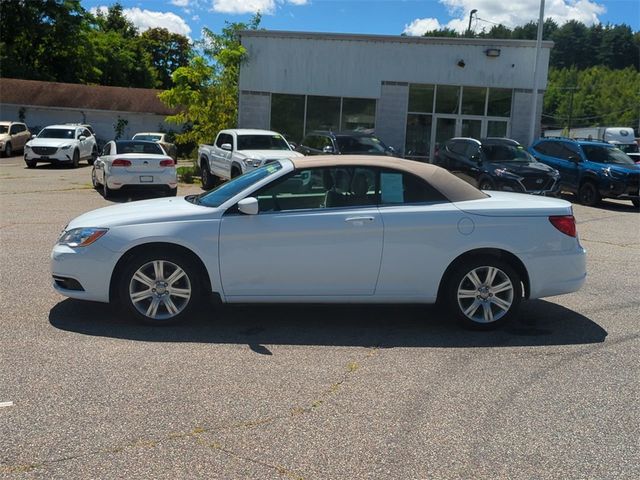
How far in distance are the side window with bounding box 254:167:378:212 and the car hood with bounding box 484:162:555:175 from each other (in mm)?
11769

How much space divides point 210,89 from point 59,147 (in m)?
6.67

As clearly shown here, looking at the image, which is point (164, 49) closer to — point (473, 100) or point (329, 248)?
point (473, 100)

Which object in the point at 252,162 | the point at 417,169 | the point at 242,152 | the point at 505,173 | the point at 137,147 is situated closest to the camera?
the point at 417,169

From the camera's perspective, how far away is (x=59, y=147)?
26.0 meters

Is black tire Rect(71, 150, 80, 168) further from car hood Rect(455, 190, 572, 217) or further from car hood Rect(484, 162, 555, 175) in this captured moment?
Result: car hood Rect(455, 190, 572, 217)

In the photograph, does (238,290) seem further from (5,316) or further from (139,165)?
(139,165)

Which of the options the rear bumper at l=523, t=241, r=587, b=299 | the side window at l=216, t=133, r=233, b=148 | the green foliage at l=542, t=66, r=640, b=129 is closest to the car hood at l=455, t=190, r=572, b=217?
the rear bumper at l=523, t=241, r=587, b=299

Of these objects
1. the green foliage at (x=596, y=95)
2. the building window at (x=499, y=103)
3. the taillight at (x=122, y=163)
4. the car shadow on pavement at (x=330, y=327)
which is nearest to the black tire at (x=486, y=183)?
the taillight at (x=122, y=163)

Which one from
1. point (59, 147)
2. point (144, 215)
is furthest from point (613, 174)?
point (59, 147)

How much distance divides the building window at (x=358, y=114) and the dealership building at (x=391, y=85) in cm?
4

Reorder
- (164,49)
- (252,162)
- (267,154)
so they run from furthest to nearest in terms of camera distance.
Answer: (164,49)
(267,154)
(252,162)

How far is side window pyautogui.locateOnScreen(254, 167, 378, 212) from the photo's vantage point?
597 cm

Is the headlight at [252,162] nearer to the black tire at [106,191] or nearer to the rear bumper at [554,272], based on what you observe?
the black tire at [106,191]

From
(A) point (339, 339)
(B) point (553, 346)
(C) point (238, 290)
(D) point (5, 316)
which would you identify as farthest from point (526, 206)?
(D) point (5, 316)
